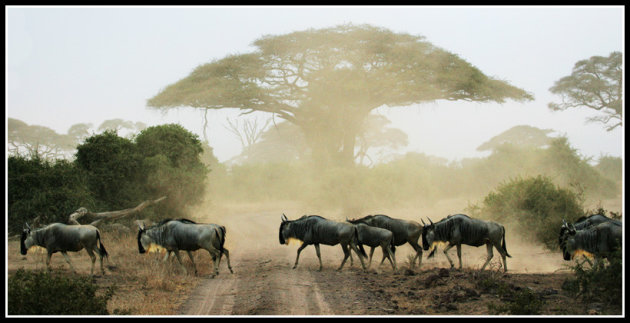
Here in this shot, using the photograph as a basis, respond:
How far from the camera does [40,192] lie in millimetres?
14312

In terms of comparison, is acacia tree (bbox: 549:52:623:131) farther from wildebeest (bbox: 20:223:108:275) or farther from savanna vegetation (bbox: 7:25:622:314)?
wildebeest (bbox: 20:223:108:275)

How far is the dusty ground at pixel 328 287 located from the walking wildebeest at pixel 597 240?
59cm

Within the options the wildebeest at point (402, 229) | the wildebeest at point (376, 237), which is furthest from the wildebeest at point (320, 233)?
the wildebeest at point (402, 229)

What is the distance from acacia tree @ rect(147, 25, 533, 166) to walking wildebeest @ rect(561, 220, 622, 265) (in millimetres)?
19626

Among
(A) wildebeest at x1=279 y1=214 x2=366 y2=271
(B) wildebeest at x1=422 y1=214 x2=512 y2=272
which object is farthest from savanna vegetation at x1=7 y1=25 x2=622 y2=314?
(B) wildebeest at x1=422 y1=214 x2=512 y2=272

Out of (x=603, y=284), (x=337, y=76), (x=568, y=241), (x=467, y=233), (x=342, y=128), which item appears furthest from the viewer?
(x=342, y=128)

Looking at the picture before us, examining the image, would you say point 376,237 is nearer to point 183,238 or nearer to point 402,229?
point 402,229

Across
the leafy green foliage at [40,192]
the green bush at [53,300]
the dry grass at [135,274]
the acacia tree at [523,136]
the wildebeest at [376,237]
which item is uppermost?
the acacia tree at [523,136]

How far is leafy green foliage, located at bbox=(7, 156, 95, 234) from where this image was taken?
1400cm

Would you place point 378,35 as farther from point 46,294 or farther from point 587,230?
point 46,294

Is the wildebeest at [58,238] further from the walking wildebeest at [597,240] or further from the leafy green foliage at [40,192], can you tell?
the walking wildebeest at [597,240]

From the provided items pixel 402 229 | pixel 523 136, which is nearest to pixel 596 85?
pixel 523 136

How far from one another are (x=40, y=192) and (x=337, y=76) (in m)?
18.3

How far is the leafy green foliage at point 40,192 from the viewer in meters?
14.0
